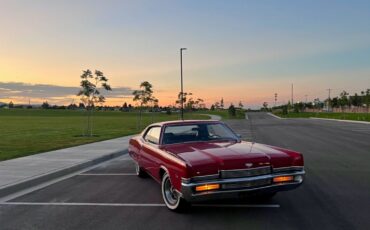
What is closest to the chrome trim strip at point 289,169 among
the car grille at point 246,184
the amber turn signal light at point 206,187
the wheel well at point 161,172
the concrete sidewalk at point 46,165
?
the car grille at point 246,184

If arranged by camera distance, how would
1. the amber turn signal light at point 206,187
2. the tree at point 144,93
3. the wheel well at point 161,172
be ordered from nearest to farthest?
the amber turn signal light at point 206,187 → the wheel well at point 161,172 → the tree at point 144,93

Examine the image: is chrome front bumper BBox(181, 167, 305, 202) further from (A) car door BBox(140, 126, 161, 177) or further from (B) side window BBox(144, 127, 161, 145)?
(B) side window BBox(144, 127, 161, 145)

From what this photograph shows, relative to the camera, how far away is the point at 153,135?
8508 millimetres

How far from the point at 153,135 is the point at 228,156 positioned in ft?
8.78

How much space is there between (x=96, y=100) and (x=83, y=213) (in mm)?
17614

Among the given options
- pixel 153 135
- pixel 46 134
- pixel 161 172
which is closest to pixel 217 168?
pixel 161 172

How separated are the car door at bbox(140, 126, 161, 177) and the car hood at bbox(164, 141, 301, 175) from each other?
552mm

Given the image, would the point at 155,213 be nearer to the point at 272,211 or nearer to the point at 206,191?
the point at 206,191

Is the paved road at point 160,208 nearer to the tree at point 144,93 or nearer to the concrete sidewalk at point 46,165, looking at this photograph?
the concrete sidewalk at point 46,165

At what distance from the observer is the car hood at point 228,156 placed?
5.91 meters

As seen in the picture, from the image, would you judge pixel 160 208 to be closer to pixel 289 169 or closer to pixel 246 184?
pixel 246 184

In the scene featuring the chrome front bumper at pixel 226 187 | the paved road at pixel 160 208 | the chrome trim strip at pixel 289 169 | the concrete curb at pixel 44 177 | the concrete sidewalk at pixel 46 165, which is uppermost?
the chrome trim strip at pixel 289 169

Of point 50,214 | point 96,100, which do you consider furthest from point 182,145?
point 96,100

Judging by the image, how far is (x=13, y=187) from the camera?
8422 millimetres
